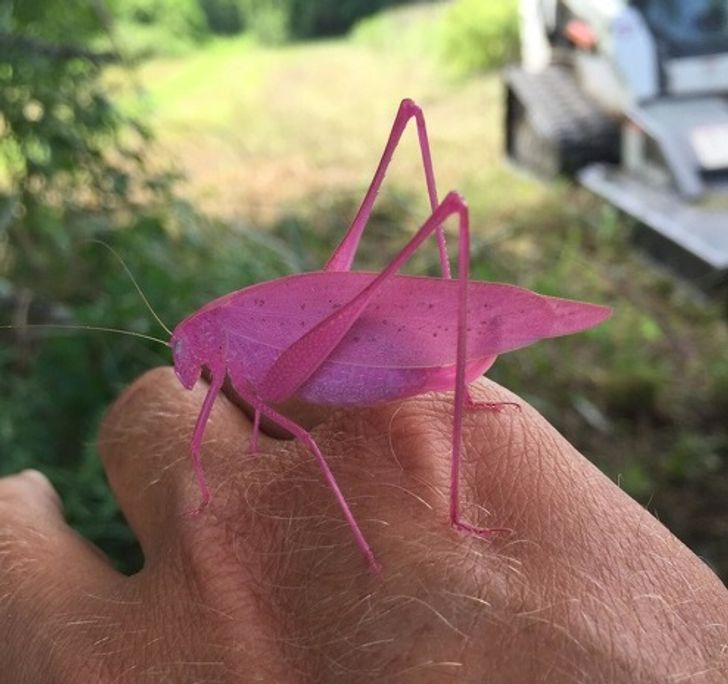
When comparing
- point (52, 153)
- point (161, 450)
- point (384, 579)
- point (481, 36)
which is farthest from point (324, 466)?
point (481, 36)

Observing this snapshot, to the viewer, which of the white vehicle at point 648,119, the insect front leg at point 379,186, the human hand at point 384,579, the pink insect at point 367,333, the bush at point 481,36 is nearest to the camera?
the human hand at point 384,579

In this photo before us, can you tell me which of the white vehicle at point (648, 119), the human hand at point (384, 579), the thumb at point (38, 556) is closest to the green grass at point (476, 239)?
the white vehicle at point (648, 119)

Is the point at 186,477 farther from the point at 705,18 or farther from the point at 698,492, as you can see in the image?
the point at 705,18

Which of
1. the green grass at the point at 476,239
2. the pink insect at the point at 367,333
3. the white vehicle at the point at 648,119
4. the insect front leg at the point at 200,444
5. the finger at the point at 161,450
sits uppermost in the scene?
the pink insect at the point at 367,333

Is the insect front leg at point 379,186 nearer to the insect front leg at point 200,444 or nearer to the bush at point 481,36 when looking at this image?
the insect front leg at point 200,444

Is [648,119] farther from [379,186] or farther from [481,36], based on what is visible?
[379,186]
